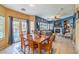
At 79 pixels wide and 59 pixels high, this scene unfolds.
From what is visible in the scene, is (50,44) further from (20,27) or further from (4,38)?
(4,38)

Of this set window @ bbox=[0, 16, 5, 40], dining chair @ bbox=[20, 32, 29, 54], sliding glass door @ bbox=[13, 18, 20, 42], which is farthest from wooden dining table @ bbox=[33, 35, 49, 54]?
window @ bbox=[0, 16, 5, 40]

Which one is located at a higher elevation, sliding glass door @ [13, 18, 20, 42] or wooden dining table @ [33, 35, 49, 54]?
sliding glass door @ [13, 18, 20, 42]

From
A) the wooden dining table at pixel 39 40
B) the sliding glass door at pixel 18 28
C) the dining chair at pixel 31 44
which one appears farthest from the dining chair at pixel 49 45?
the sliding glass door at pixel 18 28

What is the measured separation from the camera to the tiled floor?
2.08 metres

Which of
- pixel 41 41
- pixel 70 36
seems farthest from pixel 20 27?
pixel 70 36

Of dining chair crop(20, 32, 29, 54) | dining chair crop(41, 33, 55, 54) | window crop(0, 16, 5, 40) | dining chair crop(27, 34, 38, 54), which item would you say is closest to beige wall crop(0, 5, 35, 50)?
window crop(0, 16, 5, 40)

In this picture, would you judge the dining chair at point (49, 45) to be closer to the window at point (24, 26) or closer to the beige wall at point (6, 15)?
the window at point (24, 26)

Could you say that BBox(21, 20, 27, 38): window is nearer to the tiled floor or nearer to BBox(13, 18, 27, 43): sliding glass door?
BBox(13, 18, 27, 43): sliding glass door

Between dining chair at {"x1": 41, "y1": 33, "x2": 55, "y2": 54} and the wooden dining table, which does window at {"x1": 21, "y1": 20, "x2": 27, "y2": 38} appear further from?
dining chair at {"x1": 41, "y1": 33, "x2": 55, "y2": 54}

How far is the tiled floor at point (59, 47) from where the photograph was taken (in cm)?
208

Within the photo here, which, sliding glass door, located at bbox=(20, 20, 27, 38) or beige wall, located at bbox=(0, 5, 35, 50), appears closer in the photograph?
beige wall, located at bbox=(0, 5, 35, 50)

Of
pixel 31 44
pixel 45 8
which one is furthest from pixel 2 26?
pixel 45 8

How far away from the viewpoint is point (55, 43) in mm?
2193

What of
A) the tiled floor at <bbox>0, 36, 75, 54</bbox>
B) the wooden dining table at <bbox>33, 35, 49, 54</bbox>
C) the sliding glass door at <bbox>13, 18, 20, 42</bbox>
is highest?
the sliding glass door at <bbox>13, 18, 20, 42</bbox>
